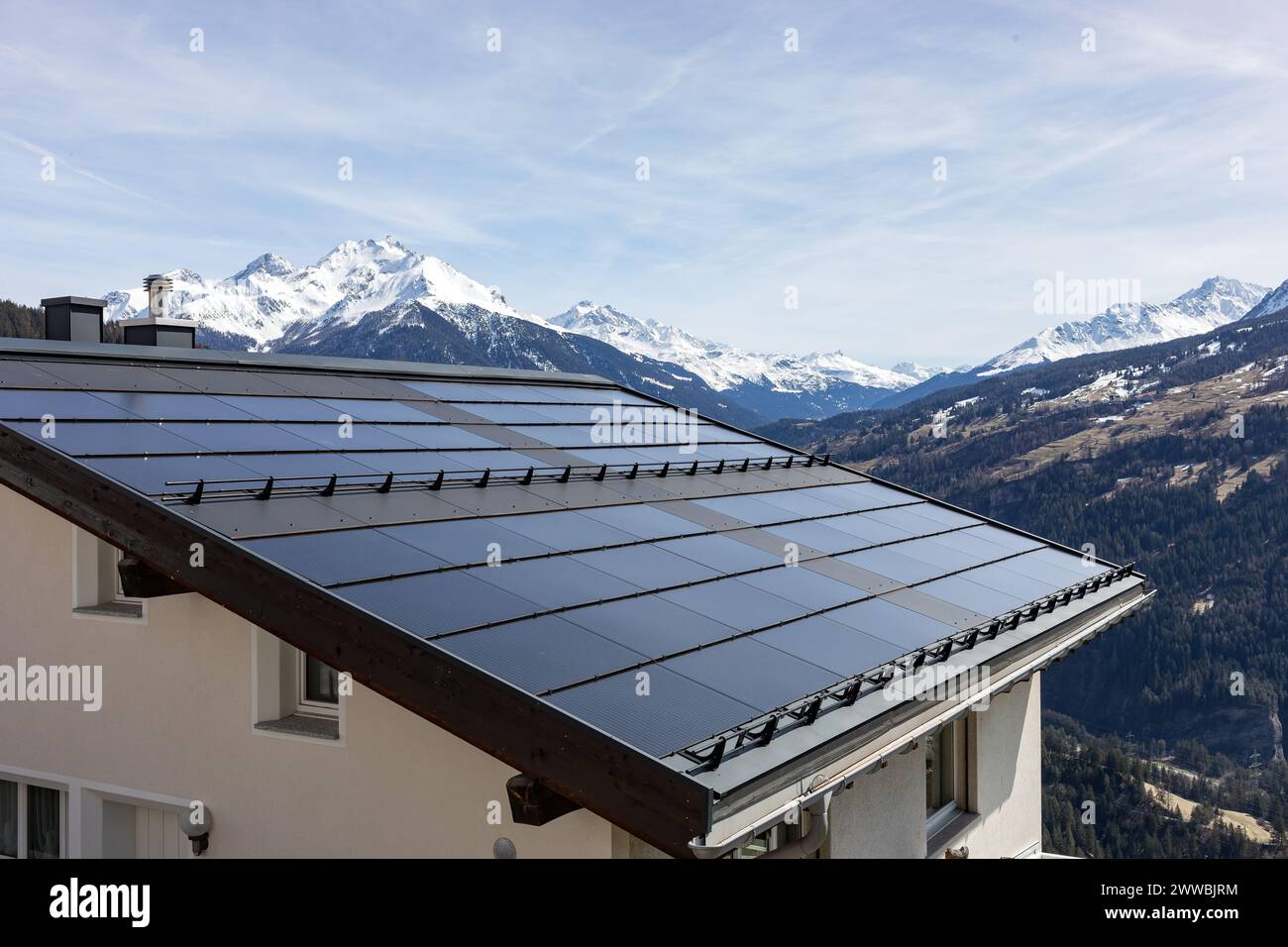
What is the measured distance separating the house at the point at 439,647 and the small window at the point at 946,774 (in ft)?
0.15

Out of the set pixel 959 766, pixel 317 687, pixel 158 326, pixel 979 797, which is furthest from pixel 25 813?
pixel 979 797

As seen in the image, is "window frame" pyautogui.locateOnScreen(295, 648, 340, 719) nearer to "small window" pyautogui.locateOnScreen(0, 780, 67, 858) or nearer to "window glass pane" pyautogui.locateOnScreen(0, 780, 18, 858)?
"small window" pyautogui.locateOnScreen(0, 780, 67, 858)

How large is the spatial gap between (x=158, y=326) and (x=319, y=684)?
11515 mm

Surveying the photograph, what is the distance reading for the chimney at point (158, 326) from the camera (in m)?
18.6

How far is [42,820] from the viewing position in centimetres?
1112

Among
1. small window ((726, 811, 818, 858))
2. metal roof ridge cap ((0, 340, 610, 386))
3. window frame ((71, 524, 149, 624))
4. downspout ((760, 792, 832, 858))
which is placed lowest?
small window ((726, 811, 818, 858))

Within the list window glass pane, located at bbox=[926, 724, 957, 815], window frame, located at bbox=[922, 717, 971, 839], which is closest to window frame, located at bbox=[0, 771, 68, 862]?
window glass pane, located at bbox=[926, 724, 957, 815]

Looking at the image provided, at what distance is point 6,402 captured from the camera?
35.2 feet

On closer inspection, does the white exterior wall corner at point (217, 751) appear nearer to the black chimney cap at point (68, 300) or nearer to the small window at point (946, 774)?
the small window at point (946, 774)

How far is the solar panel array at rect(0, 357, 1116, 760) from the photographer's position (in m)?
8.35

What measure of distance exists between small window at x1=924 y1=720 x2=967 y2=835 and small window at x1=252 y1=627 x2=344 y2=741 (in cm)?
759

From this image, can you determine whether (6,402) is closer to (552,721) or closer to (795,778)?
(552,721)

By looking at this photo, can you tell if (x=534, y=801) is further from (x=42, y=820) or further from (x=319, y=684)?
(x=42, y=820)
